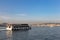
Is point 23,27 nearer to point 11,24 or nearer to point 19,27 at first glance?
point 19,27

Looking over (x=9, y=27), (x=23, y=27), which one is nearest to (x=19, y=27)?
(x=23, y=27)

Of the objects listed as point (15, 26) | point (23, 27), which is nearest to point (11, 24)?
point (15, 26)

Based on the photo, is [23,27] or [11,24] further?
[23,27]

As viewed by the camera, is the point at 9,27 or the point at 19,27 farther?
the point at 19,27

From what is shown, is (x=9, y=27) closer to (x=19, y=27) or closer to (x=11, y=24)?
(x=11, y=24)

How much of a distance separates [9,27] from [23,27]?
17.1 metres

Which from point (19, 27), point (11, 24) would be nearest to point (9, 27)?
point (11, 24)

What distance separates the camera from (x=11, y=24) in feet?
400

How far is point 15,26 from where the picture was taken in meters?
122

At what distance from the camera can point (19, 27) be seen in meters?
128

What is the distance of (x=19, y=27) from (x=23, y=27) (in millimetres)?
4455

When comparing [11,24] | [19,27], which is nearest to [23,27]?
[19,27]

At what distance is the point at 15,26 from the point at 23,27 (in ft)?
34.5

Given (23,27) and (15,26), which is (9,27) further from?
(23,27)
